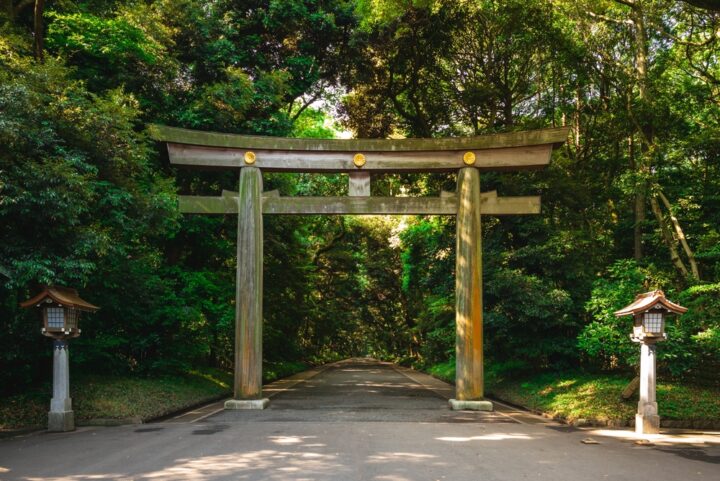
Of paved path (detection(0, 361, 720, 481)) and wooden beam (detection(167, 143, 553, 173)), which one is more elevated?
wooden beam (detection(167, 143, 553, 173))

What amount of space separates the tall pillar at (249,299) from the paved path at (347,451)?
0.93 meters

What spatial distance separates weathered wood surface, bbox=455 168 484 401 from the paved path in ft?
3.61

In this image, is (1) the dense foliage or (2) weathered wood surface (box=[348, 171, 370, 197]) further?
(2) weathered wood surface (box=[348, 171, 370, 197])

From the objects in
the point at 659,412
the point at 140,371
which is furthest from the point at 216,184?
the point at 659,412

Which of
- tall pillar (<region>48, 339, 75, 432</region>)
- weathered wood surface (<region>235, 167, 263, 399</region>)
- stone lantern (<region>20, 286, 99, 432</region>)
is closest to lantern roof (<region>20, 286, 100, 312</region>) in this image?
stone lantern (<region>20, 286, 99, 432</region>)

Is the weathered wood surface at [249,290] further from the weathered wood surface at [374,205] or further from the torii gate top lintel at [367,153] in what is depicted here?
the torii gate top lintel at [367,153]

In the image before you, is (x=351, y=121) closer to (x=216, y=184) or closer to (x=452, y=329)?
(x=216, y=184)

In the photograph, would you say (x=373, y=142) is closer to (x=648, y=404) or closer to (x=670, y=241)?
(x=648, y=404)

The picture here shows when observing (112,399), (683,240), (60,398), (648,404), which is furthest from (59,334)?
(683,240)

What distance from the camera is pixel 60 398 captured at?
9594 millimetres

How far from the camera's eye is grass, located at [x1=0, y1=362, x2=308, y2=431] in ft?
33.4

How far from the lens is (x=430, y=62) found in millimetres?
19156

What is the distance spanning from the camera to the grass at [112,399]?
10.2 m

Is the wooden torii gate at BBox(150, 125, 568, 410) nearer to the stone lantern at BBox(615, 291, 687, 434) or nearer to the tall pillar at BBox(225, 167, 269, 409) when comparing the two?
the tall pillar at BBox(225, 167, 269, 409)
